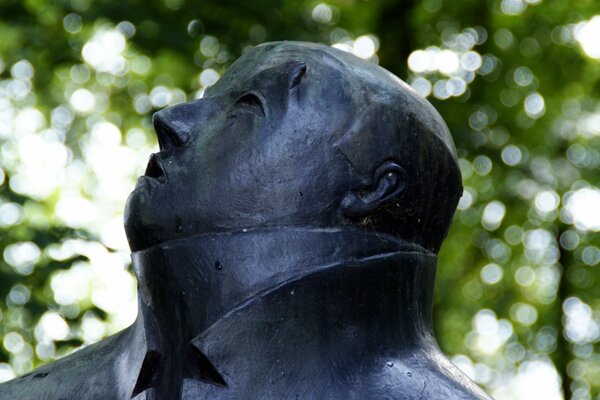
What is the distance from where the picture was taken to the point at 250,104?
3150 millimetres

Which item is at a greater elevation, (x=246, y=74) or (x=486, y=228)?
(x=246, y=74)

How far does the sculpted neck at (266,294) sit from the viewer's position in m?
2.99

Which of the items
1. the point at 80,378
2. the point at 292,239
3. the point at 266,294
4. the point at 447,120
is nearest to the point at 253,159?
the point at 292,239

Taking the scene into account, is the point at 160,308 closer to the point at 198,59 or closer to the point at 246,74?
the point at 246,74

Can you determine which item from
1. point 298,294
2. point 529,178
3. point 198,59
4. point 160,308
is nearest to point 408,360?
point 298,294

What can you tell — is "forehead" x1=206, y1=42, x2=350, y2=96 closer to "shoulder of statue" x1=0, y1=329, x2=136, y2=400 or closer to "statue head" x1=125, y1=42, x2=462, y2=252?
"statue head" x1=125, y1=42, x2=462, y2=252

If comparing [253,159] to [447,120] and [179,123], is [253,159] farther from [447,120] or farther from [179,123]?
[447,120]

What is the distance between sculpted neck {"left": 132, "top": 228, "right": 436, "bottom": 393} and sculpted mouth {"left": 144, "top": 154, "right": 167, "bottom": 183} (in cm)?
17

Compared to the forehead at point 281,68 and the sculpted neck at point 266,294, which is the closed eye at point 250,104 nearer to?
the forehead at point 281,68

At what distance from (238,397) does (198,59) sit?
Result: 444 centimetres

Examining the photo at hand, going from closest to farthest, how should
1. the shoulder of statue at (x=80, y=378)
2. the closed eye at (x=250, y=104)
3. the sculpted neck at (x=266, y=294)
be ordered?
the sculpted neck at (x=266, y=294) < the closed eye at (x=250, y=104) < the shoulder of statue at (x=80, y=378)

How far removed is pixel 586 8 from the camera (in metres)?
9.00

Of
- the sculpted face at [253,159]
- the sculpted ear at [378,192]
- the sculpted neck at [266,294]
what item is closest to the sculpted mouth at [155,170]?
the sculpted face at [253,159]

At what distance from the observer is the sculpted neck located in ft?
9.81
